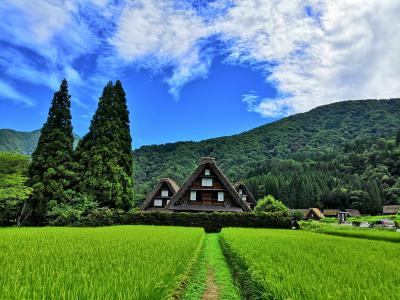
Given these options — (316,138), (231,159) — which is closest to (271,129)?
(316,138)

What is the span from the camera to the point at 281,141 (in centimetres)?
12950

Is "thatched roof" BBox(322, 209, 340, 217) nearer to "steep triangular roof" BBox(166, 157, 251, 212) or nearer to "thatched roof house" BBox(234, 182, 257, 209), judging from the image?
"thatched roof house" BBox(234, 182, 257, 209)

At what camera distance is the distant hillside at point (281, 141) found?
81.5 m

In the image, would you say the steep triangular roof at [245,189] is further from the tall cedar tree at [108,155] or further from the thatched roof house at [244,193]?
the tall cedar tree at [108,155]

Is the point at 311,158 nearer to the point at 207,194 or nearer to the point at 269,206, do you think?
the point at 269,206

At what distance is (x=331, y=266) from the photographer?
6855 millimetres

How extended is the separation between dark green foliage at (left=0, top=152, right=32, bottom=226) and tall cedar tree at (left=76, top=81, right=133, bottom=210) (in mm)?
4940

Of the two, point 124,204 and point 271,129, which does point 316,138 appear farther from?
point 124,204

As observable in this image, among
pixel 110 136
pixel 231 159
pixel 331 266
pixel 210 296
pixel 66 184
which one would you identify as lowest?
pixel 210 296

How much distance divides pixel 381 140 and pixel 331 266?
124128 millimetres

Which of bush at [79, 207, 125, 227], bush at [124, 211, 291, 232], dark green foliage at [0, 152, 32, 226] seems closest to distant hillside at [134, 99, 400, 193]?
bush at [79, 207, 125, 227]

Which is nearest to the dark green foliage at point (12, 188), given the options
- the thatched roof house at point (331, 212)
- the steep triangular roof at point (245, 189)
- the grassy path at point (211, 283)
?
the grassy path at point (211, 283)

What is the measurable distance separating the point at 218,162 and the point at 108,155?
6759 cm

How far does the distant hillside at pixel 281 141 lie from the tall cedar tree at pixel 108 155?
106 feet
